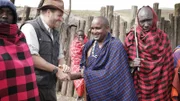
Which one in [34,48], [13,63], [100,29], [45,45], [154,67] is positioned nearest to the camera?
[13,63]

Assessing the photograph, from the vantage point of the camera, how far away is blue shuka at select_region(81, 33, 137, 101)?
11.1 feet

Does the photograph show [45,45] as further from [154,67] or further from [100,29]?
[154,67]

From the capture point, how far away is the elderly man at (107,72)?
11.1ft

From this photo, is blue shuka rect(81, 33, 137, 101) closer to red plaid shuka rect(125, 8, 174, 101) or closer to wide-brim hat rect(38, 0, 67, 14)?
red plaid shuka rect(125, 8, 174, 101)

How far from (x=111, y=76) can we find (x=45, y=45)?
99cm

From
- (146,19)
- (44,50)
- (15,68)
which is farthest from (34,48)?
(146,19)

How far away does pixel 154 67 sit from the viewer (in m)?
3.34

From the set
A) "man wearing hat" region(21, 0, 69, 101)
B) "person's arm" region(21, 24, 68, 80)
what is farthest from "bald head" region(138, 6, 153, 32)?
"person's arm" region(21, 24, 68, 80)

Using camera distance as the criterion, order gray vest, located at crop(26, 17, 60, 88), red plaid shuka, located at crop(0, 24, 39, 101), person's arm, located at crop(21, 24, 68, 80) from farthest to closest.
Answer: gray vest, located at crop(26, 17, 60, 88) → person's arm, located at crop(21, 24, 68, 80) → red plaid shuka, located at crop(0, 24, 39, 101)

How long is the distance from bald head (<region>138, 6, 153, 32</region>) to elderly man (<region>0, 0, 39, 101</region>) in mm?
1587


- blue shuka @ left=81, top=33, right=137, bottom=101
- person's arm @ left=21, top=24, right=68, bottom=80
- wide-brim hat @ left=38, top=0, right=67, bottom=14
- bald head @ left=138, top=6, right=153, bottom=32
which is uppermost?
wide-brim hat @ left=38, top=0, right=67, bottom=14

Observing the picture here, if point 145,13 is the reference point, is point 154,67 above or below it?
below

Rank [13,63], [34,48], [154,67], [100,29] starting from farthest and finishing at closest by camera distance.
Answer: [100,29], [154,67], [34,48], [13,63]

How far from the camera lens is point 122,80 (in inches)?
135
